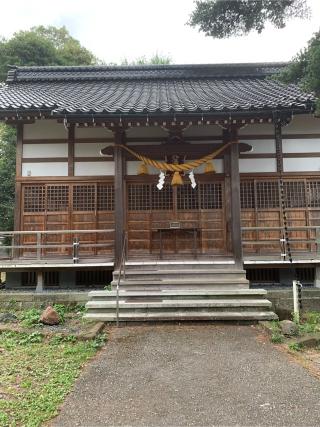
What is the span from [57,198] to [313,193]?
26.3 ft

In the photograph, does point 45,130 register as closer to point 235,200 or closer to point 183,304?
point 235,200

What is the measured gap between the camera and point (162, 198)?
10.2 meters

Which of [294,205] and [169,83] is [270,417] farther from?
[169,83]

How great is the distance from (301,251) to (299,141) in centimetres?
348

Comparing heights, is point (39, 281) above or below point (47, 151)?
below

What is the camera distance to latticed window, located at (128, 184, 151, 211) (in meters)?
10.2

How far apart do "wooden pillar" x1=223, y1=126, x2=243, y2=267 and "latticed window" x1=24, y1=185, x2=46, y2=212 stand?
5.78m

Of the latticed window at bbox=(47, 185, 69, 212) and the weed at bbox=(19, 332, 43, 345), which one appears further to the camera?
the latticed window at bbox=(47, 185, 69, 212)

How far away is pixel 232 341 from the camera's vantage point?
5.95 meters

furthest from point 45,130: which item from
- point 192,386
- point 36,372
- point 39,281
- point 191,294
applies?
point 192,386

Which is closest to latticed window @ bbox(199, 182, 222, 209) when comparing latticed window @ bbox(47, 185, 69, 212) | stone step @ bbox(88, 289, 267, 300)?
stone step @ bbox(88, 289, 267, 300)

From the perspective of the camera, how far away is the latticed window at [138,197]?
1020 centimetres

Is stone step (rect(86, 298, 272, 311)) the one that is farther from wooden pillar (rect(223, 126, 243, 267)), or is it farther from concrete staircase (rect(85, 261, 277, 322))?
wooden pillar (rect(223, 126, 243, 267))

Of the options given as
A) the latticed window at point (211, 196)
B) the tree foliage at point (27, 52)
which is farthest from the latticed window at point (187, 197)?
the tree foliage at point (27, 52)
